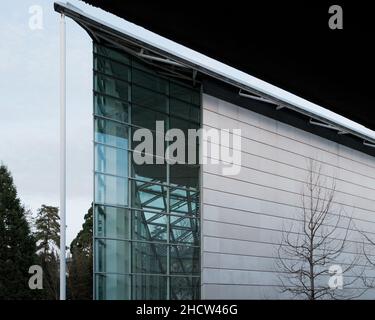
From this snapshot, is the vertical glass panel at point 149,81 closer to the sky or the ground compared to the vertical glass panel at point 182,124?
closer to the sky

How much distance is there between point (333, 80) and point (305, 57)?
0.80 meters

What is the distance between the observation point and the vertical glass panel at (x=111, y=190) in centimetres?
2370

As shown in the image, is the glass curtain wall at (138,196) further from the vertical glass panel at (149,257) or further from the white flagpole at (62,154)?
the white flagpole at (62,154)

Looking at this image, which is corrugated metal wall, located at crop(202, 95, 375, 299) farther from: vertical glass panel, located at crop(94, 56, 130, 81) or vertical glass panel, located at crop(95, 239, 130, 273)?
vertical glass panel, located at crop(94, 56, 130, 81)

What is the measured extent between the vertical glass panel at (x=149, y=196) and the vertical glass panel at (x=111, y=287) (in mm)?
Result: 3299

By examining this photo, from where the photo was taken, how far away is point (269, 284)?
92.6 feet

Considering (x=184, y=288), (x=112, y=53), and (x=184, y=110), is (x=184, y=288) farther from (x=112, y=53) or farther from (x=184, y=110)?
(x=112, y=53)


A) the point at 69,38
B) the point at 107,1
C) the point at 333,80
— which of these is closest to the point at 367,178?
the point at 69,38

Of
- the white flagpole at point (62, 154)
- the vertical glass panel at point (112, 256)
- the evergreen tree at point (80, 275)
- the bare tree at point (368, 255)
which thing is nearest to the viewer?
the vertical glass panel at point (112, 256)

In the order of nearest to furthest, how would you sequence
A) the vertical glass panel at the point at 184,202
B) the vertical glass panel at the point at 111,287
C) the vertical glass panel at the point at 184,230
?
1. the vertical glass panel at the point at 111,287
2. the vertical glass panel at the point at 184,230
3. the vertical glass panel at the point at 184,202

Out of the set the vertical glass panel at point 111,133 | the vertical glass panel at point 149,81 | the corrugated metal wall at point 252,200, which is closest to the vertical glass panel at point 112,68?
the vertical glass panel at point 149,81

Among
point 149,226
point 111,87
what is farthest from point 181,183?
point 111,87

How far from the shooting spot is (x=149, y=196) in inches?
996

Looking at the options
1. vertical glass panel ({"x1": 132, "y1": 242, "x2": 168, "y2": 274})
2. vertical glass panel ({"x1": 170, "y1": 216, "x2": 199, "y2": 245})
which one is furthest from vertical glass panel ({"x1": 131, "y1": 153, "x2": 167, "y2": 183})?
vertical glass panel ({"x1": 132, "y1": 242, "x2": 168, "y2": 274})
